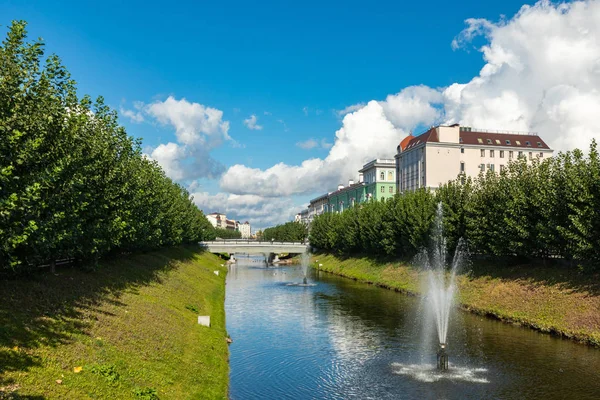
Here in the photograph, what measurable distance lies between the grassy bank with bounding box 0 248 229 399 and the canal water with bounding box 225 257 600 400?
3.15 m

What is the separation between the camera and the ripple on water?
30359 millimetres

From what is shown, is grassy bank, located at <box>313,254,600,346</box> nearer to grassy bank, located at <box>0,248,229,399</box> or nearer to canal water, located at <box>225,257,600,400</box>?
canal water, located at <box>225,257,600,400</box>

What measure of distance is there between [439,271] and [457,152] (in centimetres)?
6801

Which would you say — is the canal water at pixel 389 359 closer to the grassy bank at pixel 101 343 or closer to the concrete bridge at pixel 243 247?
the grassy bank at pixel 101 343

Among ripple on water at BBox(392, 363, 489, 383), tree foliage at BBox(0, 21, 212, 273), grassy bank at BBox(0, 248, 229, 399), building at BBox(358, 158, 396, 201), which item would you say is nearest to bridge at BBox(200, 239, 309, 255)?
building at BBox(358, 158, 396, 201)

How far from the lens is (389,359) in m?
35.1

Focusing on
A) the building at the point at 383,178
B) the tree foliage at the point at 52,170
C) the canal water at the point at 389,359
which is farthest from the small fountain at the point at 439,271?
the building at the point at 383,178

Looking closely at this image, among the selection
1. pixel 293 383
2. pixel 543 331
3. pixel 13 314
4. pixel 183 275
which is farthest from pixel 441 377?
pixel 183 275

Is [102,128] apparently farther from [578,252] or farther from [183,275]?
[578,252]

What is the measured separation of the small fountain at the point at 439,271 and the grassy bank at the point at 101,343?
29005 mm

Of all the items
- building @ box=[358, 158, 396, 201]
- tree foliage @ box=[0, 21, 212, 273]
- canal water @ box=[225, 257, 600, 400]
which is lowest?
canal water @ box=[225, 257, 600, 400]

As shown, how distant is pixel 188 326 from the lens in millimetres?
36500

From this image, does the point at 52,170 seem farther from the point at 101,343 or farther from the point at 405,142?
the point at 405,142

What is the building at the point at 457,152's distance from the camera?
13200 cm
